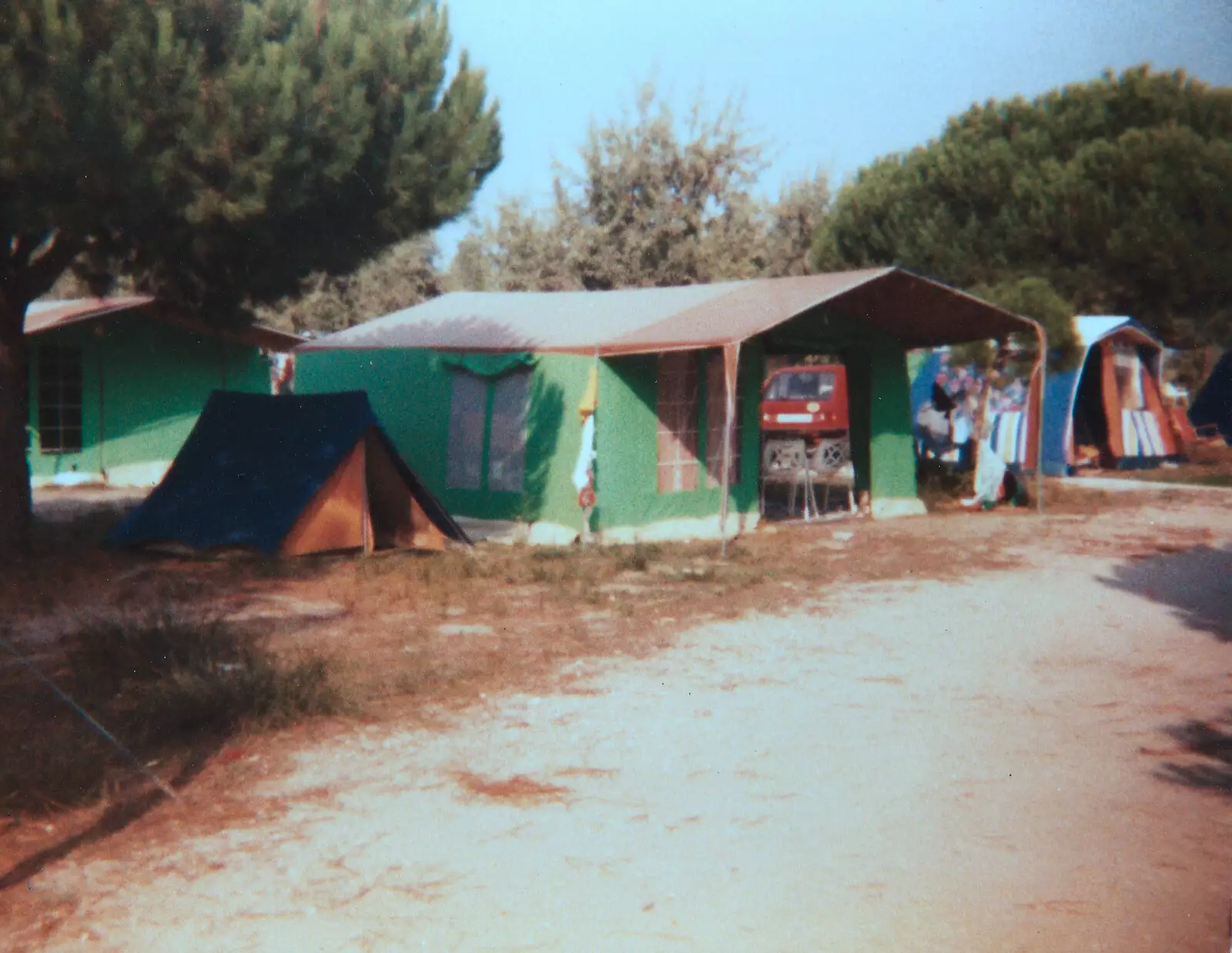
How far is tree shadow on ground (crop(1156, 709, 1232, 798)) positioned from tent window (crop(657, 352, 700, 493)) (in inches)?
274

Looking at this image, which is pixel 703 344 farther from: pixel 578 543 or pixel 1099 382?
pixel 1099 382

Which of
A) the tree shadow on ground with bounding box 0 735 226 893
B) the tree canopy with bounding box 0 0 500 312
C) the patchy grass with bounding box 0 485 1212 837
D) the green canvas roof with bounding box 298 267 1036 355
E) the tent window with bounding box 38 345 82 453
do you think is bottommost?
the tree shadow on ground with bounding box 0 735 226 893

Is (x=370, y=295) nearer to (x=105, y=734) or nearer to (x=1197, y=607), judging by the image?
(x=1197, y=607)

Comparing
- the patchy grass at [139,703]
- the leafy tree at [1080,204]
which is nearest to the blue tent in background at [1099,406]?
the leafy tree at [1080,204]

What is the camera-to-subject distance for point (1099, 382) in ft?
68.2

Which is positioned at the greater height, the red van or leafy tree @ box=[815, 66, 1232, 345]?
leafy tree @ box=[815, 66, 1232, 345]

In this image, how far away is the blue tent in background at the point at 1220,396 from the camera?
555 inches

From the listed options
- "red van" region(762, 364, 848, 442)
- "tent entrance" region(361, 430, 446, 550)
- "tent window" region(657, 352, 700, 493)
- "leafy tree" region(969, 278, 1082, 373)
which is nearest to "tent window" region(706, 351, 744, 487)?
"tent window" region(657, 352, 700, 493)

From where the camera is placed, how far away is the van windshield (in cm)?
1786

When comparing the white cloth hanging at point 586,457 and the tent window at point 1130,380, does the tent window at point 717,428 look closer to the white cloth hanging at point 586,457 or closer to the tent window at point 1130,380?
the white cloth hanging at point 586,457

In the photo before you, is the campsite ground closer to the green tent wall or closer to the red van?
the green tent wall

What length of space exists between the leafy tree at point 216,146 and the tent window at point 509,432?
2.54m

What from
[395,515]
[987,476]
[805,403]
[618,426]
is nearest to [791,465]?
[987,476]

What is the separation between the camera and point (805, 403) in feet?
55.2
